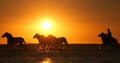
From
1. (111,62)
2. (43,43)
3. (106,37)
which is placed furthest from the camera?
(43,43)

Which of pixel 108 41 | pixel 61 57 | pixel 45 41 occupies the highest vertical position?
pixel 45 41

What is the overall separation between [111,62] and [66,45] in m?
21.7

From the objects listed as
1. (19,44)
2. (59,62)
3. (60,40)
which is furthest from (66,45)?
(59,62)

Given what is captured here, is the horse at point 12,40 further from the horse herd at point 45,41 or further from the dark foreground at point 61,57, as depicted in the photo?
the dark foreground at point 61,57

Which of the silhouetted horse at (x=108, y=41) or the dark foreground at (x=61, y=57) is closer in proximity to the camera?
the dark foreground at (x=61, y=57)

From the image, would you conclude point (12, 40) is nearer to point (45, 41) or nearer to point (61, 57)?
point (45, 41)

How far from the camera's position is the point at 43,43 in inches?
1880

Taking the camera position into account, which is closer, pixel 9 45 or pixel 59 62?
pixel 59 62

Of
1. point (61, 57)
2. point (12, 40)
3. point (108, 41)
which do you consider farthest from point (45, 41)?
point (61, 57)

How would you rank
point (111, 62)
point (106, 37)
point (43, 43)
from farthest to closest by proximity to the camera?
point (43, 43)
point (106, 37)
point (111, 62)

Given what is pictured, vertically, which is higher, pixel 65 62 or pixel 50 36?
pixel 50 36

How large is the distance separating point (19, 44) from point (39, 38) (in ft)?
7.37

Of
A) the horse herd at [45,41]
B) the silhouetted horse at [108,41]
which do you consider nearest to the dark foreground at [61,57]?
the silhouetted horse at [108,41]

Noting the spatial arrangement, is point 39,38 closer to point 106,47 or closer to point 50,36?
point 50,36
